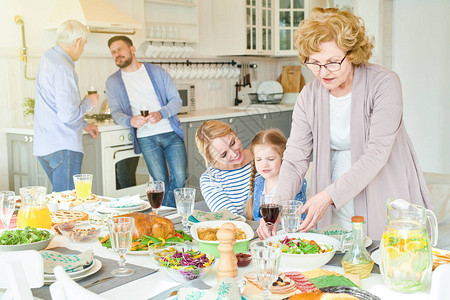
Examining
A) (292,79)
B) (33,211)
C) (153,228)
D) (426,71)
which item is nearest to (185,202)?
(153,228)

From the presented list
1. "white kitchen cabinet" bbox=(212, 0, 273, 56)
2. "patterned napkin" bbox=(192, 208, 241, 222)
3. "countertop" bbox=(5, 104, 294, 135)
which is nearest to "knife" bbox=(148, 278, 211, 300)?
"patterned napkin" bbox=(192, 208, 241, 222)

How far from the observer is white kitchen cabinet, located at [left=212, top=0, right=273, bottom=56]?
5867 mm

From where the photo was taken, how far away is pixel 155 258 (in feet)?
4.91

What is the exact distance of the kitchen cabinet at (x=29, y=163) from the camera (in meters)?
4.13

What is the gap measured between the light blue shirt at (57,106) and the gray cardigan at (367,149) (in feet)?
6.32

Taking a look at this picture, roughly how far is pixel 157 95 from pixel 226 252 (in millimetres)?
3326

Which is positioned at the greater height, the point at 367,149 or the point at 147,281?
the point at 367,149

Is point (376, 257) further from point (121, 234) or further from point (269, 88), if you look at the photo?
point (269, 88)

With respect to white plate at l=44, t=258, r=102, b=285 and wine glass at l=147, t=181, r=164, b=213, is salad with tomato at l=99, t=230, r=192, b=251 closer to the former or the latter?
white plate at l=44, t=258, r=102, b=285

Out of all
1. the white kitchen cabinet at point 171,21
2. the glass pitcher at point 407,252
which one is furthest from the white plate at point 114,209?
the white kitchen cabinet at point 171,21

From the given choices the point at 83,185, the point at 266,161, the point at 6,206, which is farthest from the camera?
the point at 266,161

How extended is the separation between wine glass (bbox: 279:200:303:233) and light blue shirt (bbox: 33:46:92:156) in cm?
235

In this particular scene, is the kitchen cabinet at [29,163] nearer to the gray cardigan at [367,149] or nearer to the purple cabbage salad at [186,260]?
the gray cardigan at [367,149]

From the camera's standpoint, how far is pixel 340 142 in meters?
2.13
